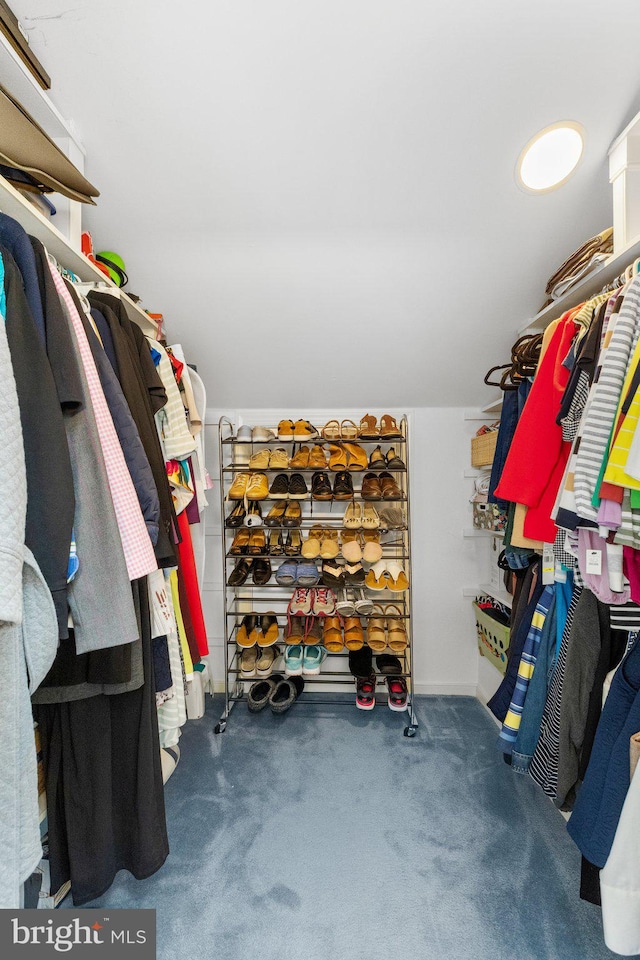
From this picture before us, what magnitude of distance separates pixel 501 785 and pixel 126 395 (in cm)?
193

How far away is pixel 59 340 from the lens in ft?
2.53

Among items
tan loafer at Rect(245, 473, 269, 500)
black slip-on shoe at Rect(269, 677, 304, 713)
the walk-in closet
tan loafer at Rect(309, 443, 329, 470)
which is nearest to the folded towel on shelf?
the walk-in closet

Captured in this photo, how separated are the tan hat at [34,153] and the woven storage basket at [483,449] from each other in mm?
1690

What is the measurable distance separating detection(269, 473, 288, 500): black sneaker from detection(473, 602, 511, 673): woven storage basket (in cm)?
117

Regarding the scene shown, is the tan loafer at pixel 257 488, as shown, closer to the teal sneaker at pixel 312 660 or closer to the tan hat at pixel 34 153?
the teal sneaker at pixel 312 660

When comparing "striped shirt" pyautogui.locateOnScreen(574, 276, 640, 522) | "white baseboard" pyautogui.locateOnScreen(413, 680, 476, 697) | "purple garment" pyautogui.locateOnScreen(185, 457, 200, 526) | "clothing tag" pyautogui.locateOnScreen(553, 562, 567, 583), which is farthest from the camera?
"white baseboard" pyautogui.locateOnScreen(413, 680, 476, 697)

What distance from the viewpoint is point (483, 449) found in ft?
7.10

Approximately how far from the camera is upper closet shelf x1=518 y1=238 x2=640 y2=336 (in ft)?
3.67

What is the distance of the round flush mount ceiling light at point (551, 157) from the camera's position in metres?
1.27

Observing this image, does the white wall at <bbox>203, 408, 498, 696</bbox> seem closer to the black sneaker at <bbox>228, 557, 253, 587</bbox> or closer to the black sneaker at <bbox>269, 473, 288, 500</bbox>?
the black sneaker at <bbox>269, 473, 288, 500</bbox>

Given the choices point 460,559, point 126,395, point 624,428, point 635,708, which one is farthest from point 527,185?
point 460,559

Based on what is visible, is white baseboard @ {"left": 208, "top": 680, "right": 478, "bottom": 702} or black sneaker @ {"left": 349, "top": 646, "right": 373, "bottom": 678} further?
white baseboard @ {"left": 208, "top": 680, "right": 478, "bottom": 702}

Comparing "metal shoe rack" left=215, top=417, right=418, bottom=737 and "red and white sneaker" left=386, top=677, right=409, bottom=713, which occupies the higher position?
"metal shoe rack" left=215, top=417, right=418, bottom=737

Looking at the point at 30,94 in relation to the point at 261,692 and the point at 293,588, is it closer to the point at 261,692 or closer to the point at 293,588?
the point at 293,588
